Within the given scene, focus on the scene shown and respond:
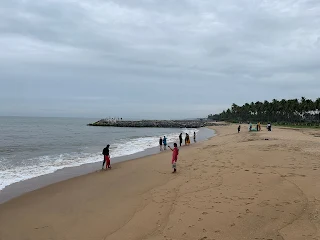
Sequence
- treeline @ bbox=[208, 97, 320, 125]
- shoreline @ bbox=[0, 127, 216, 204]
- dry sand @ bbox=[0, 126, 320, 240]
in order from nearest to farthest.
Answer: dry sand @ bbox=[0, 126, 320, 240]
shoreline @ bbox=[0, 127, 216, 204]
treeline @ bbox=[208, 97, 320, 125]

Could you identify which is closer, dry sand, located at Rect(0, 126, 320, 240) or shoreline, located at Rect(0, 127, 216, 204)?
dry sand, located at Rect(0, 126, 320, 240)

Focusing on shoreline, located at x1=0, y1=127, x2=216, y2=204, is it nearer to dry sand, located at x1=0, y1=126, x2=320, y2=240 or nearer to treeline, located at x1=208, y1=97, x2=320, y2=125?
dry sand, located at x1=0, y1=126, x2=320, y2=240

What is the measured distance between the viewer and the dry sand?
6.65 m

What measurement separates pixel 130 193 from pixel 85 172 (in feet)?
20.7

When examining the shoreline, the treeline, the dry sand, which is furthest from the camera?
the treeline

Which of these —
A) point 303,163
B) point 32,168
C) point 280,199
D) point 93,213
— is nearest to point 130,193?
point 93,213

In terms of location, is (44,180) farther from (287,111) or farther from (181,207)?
(287,111)

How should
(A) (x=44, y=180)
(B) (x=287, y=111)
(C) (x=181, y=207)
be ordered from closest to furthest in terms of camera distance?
(C) (x=181, y=207)
(A) (x=44, y=180)
(B) (x=287, y=111)

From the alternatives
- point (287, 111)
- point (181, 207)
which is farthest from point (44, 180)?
point (287, 111)

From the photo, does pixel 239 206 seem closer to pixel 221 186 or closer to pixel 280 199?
pixel 280 199

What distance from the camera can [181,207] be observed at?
829 cm

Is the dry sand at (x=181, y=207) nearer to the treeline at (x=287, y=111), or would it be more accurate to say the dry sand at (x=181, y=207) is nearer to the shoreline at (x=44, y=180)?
the shoreline at (x=44, y=180)

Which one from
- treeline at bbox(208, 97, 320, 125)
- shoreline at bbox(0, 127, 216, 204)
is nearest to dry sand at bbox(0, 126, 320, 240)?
shoreline at bbox(0, 127, 216, 204)

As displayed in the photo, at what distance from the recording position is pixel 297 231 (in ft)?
20.1
